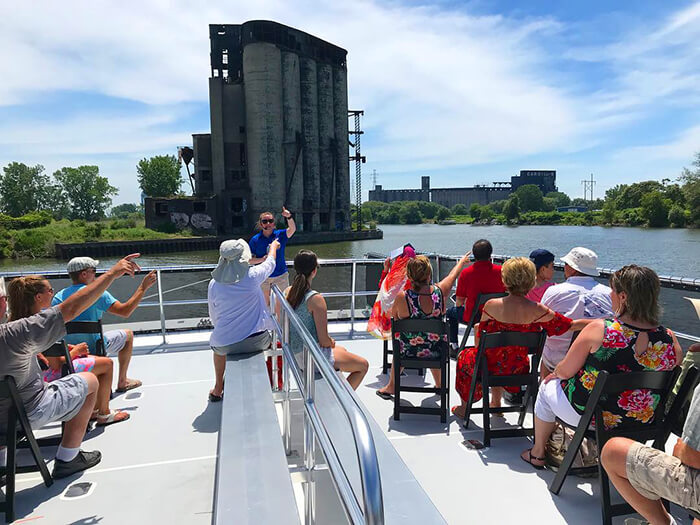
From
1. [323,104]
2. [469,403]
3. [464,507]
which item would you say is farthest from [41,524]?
[323,104]

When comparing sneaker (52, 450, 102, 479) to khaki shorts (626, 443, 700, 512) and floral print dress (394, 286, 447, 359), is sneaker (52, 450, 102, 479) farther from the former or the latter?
khaki shorts (626, 443, 700, 512)

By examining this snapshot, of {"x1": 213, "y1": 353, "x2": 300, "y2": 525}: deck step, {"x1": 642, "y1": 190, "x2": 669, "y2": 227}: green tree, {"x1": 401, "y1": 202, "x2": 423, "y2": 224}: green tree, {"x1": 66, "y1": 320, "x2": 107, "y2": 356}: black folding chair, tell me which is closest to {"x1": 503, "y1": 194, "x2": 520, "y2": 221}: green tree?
{"x1": 401, "y1": 202, "x2": 423, "y2": 224}: green tree

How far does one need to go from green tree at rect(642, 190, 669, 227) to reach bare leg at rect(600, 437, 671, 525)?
97.6 meters

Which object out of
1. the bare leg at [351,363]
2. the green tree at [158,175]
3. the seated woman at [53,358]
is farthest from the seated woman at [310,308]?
the green tree at [158,175]

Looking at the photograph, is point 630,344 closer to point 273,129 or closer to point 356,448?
point 356,448

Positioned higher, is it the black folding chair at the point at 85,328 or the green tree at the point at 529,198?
the green tree at the point at 529,198

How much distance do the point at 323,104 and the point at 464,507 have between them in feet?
202

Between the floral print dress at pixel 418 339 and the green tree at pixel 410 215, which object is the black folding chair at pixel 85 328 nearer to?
the floral print dress at pixel 418 339

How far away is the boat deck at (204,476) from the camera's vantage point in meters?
2.79

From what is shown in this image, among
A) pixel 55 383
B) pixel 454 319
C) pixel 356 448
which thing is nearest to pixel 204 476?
pixel 55 383

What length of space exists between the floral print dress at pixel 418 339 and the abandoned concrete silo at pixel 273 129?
52.6 m

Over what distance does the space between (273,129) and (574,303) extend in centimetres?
5509

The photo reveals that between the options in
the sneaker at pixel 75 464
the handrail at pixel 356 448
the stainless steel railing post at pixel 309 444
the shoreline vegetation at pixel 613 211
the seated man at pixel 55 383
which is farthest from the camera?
the shoreline vegetation at pixel 613 211

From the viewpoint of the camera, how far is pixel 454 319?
19.3ft
